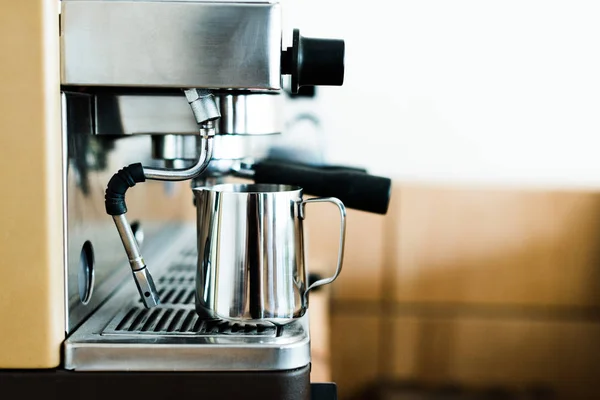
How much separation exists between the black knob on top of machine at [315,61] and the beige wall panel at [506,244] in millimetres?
1418

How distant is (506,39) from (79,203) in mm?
1672

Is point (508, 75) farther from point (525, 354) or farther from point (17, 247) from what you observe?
point (17, 247)

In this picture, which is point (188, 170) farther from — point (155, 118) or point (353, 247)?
point (353, 247)

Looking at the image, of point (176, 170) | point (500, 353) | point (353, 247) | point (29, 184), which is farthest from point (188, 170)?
point (500, 353)

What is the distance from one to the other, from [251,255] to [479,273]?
148 cm

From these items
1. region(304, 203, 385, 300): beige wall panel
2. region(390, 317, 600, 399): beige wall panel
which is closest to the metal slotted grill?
region(304, 203, 385, 300): beige wall panel

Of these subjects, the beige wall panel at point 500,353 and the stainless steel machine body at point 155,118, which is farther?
the beige wall panel at point 500,353

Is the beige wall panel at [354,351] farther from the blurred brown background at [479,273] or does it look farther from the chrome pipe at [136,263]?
the chrome pipe at [136,263]

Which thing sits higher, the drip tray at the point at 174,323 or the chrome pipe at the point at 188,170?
the chrome pipe at the point at 188,170

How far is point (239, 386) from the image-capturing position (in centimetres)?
63

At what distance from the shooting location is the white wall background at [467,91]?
2.14 metres

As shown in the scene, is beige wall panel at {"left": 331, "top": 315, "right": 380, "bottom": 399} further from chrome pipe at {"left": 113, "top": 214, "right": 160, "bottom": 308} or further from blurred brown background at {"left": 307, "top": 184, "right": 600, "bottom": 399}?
chrome pipe at {"left": 113, "top": 214, "right": 160, "bottom": 308}

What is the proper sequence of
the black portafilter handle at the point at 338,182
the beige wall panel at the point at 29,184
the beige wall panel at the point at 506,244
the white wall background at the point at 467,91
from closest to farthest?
the beige wall panel at the point at 29,184
the black portafilter handle at the point at 338,182
the beige wall panel at the point at 506,244
the white wall background at the point at 467,91

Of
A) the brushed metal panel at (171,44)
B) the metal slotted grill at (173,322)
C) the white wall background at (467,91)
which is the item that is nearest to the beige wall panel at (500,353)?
the white wall background at (467,91)
